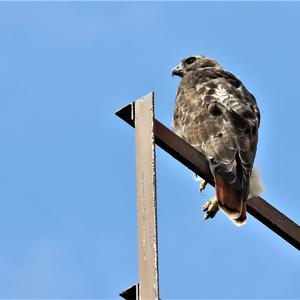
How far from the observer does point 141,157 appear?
3.47m

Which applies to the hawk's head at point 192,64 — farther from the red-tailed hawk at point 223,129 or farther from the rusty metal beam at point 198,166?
the rusty metal beam at point 198,166

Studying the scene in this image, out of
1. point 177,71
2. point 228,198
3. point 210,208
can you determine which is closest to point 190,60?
point 177,71

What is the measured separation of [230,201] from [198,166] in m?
1.12

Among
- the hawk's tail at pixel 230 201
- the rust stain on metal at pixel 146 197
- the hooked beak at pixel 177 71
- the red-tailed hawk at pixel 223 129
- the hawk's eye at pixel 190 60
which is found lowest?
the rust stain on metal at pixel 146 197

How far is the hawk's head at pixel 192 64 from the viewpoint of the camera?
10.6 metres

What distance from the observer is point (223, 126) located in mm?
→ 6715

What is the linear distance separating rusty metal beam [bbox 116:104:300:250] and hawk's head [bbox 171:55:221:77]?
631 centimetres

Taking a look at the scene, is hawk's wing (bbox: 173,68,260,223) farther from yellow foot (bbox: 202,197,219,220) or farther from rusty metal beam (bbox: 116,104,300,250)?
rusty metal beam (bbox: 116,104,300,250)

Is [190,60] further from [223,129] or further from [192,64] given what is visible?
[223,129]

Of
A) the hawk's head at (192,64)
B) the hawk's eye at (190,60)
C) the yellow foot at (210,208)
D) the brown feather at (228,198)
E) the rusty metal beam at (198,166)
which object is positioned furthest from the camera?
the hawk's eye at (190,60)

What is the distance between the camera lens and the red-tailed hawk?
5340 millimetres

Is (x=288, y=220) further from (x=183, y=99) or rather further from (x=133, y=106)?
(x=183, y=99)

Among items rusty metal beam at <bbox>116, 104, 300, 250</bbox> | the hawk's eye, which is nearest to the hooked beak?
the hawk's eye

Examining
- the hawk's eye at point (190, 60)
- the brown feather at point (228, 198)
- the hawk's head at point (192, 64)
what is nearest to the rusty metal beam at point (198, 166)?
the brown feather at point (228, 198)
